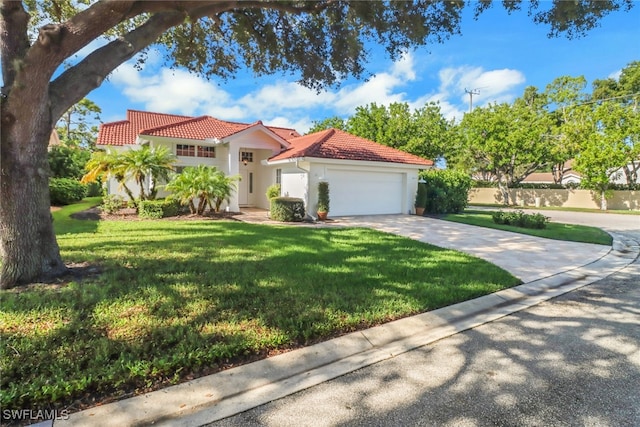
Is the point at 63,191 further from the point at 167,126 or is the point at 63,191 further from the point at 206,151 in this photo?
the point at 206,151

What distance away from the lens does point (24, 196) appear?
4461 mm

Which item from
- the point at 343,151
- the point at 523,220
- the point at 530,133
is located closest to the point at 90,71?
the point at 343,151

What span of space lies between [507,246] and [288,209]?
7878mm

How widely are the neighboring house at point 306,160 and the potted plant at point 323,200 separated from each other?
1.01ft

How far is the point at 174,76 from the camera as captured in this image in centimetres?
926

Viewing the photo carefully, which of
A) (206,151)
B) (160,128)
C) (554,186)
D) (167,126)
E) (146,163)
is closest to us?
(146,163)

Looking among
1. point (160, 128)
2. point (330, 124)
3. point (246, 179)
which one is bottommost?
point (246, 179)

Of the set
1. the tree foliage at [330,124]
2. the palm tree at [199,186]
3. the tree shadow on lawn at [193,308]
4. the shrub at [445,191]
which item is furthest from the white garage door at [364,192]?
the tree foliage at [330,124]

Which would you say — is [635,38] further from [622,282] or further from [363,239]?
[363,239]

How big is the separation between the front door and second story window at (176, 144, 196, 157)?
9.80 ft

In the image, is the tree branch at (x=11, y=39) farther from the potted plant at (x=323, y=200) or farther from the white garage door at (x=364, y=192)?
the white garage door at (x=364, y=192)

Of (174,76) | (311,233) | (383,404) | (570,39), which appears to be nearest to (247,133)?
(174,76)

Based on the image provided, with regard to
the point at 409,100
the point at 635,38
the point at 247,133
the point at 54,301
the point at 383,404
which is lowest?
the point at 383,404

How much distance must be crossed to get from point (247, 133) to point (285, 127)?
1001 cm
